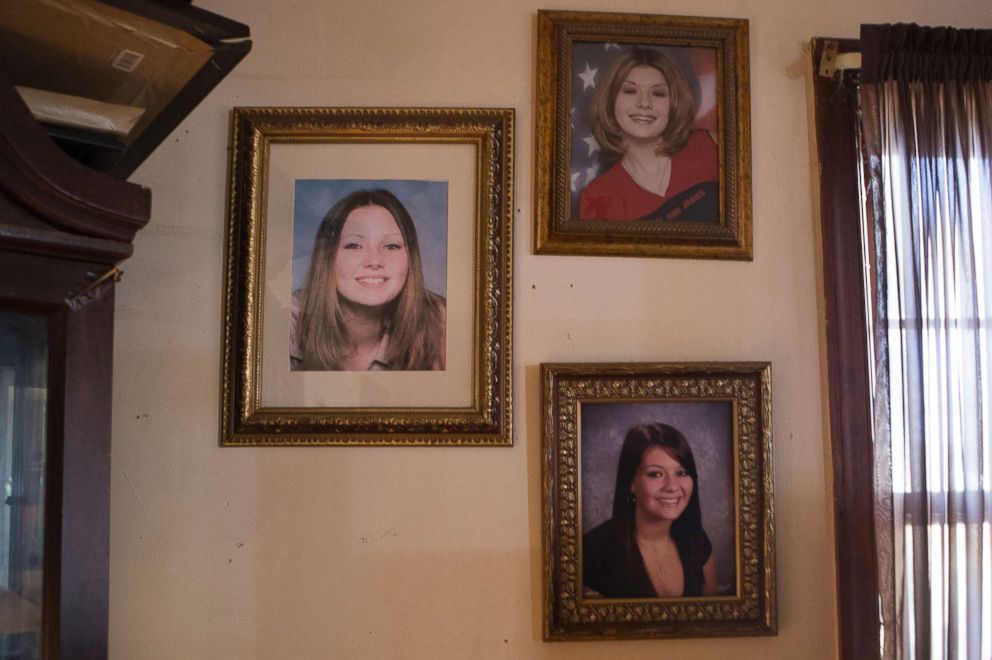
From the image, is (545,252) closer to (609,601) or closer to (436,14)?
(436,14)

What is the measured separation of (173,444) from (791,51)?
1544 mm

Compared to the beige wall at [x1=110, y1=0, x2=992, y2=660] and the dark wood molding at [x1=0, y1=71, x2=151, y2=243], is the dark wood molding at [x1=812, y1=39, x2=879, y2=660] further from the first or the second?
the dark wood molding at [x1=0, y1=71, x2=151, y2=243]

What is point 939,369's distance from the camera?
172cm

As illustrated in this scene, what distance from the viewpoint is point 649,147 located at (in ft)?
5.89

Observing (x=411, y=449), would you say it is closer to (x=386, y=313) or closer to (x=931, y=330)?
(x=386, y=313)

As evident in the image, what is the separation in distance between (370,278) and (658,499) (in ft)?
2.44

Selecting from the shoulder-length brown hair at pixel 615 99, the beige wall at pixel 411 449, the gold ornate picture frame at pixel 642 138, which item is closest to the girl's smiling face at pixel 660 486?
the beige wall at pixel 411 449

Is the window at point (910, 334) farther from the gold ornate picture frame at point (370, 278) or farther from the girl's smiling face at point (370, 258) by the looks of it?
the girl's smiling face at point (370, 258)

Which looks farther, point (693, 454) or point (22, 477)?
point (693, 454)

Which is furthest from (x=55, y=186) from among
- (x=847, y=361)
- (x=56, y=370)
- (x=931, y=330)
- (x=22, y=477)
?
(x=931, y=330)

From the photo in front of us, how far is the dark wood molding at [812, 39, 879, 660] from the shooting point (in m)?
1.71

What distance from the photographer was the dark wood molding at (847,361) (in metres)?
1.71

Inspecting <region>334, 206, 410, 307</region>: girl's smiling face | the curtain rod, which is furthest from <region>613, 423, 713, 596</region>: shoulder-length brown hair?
the curtain rod

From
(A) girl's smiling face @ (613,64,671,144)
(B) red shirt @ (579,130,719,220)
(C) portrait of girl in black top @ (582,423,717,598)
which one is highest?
(A) girl's smiling face @ (613,64,671,144)
